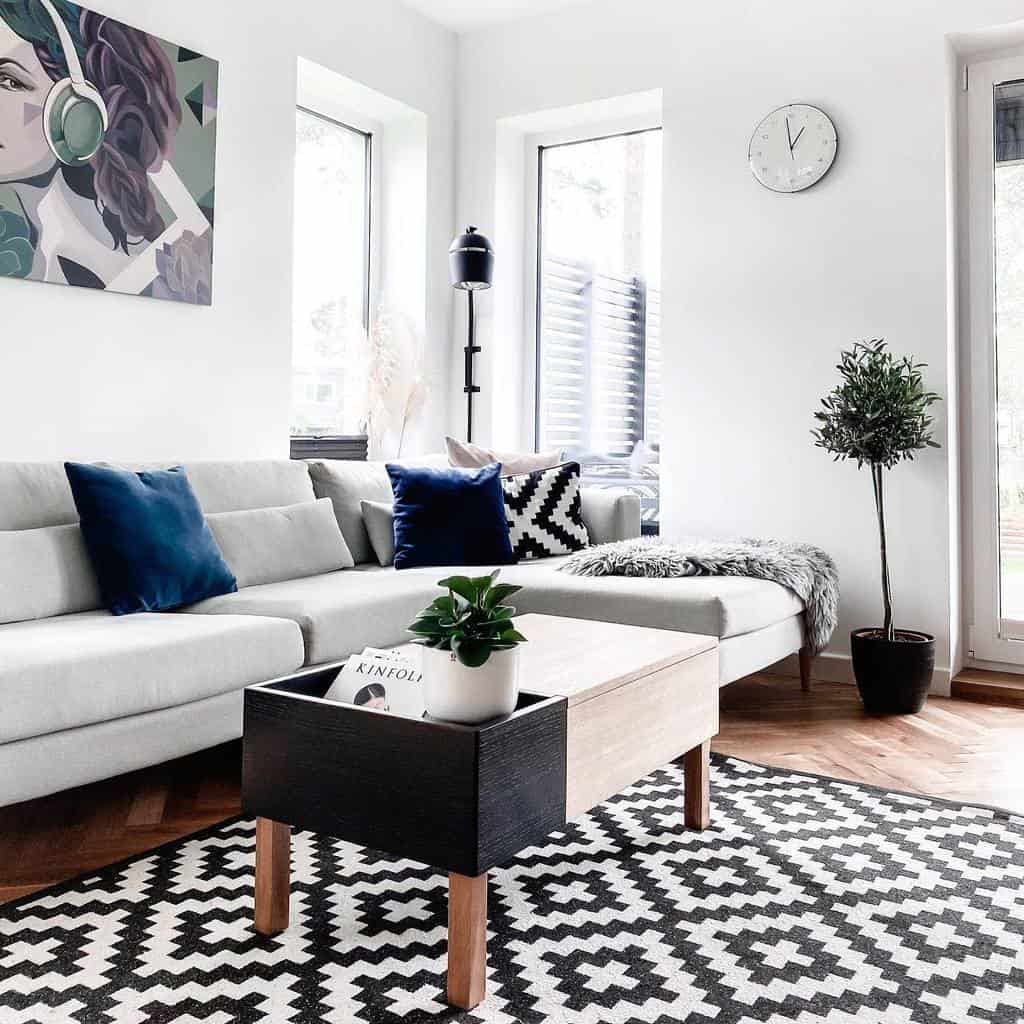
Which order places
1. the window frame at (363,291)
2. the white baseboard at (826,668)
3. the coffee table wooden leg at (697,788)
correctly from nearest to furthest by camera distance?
1. the coffee table wooden leg at (697,788)
2. the white baseboard at (826,668)
3. the window frame at (363,291)

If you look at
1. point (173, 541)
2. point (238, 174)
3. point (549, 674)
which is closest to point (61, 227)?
point (238, 174)

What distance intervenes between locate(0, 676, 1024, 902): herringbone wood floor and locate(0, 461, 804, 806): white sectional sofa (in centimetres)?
18

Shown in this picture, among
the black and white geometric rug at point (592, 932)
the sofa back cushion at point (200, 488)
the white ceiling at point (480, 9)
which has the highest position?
the white ceiling at point (480, 9)

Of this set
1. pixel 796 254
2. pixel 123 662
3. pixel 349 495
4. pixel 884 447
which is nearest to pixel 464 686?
pixel 123 662

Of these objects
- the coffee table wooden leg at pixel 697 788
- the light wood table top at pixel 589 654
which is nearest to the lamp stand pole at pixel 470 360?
the light wood table top at pixel 589 654

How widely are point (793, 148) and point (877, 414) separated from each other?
1.26 metres

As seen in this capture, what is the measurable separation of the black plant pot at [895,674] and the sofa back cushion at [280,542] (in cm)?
183

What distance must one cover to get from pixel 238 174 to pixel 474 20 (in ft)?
5.44

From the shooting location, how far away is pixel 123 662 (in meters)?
2.23

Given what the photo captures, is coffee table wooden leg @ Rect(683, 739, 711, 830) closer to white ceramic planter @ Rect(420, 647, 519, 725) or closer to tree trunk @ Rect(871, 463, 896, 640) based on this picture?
white ceramic planter @ Rect(420, 647, 519, 725)

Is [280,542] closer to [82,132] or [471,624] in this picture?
[82,132]

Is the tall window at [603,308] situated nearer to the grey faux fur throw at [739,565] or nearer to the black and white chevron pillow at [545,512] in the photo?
the black and white chevron pillow at [545,512]

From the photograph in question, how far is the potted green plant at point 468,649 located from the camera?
161 cm

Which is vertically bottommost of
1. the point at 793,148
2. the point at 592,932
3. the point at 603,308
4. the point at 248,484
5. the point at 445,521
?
the point at 592,932
